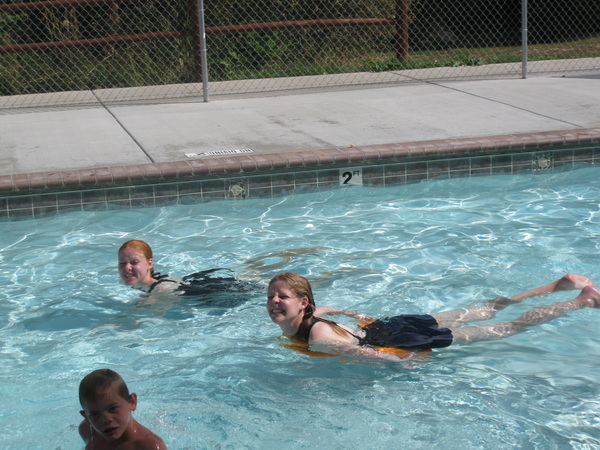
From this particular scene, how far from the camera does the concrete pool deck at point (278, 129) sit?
7.34m

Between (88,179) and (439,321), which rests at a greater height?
(88,179)

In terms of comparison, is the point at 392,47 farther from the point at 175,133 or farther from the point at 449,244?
the point at 449,244

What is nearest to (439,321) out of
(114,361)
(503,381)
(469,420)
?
(503,381)

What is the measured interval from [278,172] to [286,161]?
0.53 ft

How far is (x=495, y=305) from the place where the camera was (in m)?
5.07

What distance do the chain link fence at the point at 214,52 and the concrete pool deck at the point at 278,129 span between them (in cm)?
81

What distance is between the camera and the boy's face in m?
2.98

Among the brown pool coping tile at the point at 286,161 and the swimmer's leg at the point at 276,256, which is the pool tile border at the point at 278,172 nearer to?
the brown pool coping tile at the point at 286,161

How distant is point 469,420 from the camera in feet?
13.1

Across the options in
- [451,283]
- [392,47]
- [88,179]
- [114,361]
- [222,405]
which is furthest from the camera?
[392,47]

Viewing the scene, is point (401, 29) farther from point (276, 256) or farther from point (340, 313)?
point (340, 313)

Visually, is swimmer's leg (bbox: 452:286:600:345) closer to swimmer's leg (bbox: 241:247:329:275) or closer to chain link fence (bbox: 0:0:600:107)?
swimmer's leg (bbox: 241:247:329:275)

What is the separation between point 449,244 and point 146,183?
279 cm

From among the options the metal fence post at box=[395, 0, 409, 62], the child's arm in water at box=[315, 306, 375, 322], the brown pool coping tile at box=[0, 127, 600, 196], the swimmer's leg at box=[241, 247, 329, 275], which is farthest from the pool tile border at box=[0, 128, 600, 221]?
the metal fence post at box=[395, 0, 409, 62]
